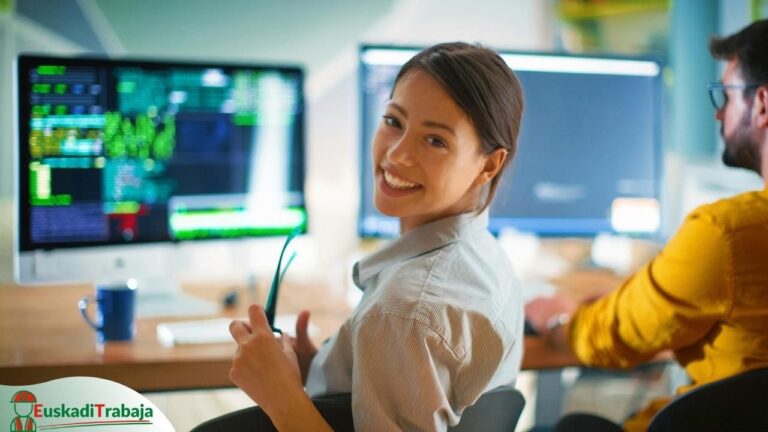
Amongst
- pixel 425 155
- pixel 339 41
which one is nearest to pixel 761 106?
pixel 425 155

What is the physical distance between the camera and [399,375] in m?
1.07

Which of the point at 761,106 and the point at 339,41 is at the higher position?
the point at 339,41

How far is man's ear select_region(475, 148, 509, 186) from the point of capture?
128 cm

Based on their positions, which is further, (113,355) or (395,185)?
(113,355)

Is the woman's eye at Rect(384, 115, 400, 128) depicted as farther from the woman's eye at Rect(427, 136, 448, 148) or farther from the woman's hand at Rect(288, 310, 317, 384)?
the woman's hand at Rect(288, 310, 317, 384)

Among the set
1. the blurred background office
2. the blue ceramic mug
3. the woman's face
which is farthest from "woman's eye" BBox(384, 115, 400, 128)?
the blurred background office

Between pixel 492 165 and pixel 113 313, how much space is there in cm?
77

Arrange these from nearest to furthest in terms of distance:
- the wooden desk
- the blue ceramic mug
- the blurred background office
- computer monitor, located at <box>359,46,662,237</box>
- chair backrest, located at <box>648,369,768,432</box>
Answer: chair backrest, located at <box>648,369,768,432</box>, the wooden desk, the blue ceramic mug, computer monitor, located at <box>359,46,662,237</box>, the blurred background office

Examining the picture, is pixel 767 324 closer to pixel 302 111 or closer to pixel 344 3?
pixel 302 111

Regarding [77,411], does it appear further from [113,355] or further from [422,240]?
[422,240]

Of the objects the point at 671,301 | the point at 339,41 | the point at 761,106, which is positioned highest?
the point at 339,41

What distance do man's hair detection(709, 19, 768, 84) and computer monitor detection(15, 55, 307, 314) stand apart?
0.93m

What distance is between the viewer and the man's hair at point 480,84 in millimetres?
1202

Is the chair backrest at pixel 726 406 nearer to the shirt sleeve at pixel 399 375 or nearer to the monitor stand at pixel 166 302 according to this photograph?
the shirt sleeve at pixel 399 375
